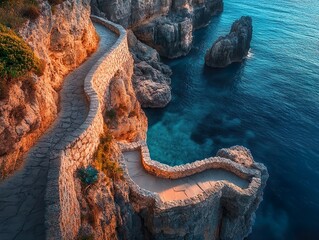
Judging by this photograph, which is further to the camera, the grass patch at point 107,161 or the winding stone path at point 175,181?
the winding stone path at point 175,181

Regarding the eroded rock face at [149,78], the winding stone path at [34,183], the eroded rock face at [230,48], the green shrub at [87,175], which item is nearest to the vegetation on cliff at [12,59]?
the winding stone path at [34,183]

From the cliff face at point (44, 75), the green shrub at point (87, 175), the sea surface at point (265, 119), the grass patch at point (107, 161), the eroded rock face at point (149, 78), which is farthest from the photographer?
the eroded rock face at point (149, 78)

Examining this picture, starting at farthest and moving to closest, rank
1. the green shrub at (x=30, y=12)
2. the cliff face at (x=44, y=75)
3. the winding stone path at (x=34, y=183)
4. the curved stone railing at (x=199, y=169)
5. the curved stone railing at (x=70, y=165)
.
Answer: the curved stone railing at (x=199, y=169)
the green shrub at (x=30, y=12)
the cliff face at (x=44, y=75)
the winding stone path at (x=34, y=183)
the curved stone railing at (x=70, y=165)

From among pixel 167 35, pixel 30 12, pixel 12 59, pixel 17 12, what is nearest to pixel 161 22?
pixel 167 35

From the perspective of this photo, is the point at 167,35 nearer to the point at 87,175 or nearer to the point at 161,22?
the point at 161,22

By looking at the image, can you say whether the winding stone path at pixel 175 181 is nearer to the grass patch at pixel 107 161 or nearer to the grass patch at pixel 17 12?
the grass patch at pixel 107 161

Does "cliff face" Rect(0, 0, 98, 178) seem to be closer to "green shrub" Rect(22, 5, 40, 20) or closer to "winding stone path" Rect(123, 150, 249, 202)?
"green shrub" Rect(22, 5, 40, 20)

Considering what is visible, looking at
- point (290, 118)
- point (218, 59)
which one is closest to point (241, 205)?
point (290, 118)
